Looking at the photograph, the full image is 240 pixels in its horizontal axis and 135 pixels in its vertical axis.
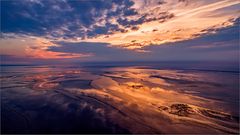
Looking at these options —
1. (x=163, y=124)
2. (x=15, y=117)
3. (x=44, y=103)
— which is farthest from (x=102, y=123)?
(x=44, y=103)

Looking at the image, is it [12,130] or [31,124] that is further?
[31,124]

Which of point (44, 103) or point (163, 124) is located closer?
point (163, 124)

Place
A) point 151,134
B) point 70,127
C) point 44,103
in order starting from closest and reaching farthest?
point 151,134 → point 70,127 → point 44,103

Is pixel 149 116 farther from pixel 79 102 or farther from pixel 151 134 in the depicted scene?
pixel 79 102

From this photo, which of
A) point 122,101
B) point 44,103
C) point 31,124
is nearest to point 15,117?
point 31,124

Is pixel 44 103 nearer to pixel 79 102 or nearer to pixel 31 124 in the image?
pixel 79 102

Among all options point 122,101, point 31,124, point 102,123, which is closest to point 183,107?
point 122,101

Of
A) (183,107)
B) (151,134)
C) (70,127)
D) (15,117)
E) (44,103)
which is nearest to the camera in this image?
(151,134)

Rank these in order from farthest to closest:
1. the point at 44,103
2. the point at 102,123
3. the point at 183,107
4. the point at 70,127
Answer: the point at 44,103, the point at 183,107, the point at 102,123, the point at 70,127

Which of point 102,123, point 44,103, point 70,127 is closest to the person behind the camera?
point 70,127
